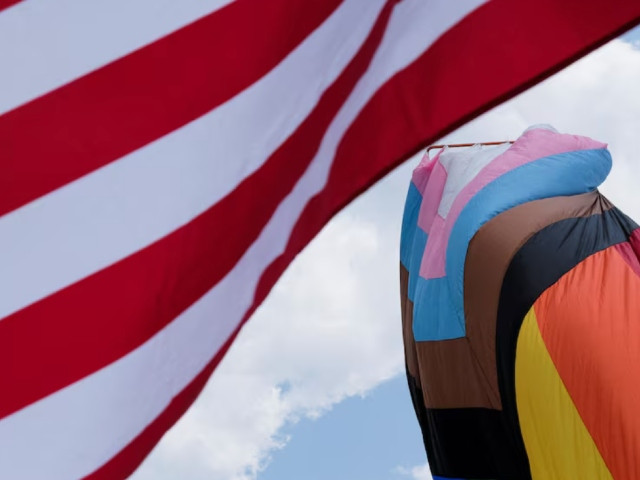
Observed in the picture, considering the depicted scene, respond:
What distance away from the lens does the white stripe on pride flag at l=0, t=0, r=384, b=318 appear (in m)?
1.89

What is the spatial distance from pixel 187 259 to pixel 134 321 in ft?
0.48

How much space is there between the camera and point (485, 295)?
24.7ft

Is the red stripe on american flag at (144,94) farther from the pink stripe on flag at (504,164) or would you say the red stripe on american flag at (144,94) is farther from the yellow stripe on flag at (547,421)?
the pink stripe on flag at (504,164)

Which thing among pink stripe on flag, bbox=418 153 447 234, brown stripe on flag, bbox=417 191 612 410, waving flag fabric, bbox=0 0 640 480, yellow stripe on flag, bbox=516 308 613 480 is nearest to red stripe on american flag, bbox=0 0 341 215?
waving flag fabric, bbox=0 0 640 480

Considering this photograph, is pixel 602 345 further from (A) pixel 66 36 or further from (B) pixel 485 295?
(A) pixel 66 36

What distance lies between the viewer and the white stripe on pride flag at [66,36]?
1871mm

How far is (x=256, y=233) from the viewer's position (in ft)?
6.83

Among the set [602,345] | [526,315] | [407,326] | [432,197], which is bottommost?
[602,345]

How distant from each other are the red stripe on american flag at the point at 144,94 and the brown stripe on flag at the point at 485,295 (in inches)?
220

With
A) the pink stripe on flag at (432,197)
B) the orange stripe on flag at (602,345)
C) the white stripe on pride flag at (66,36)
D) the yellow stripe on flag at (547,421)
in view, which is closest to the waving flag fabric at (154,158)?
the white stripe on pride flag at (66,36)

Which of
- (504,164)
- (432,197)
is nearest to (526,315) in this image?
(504,164)

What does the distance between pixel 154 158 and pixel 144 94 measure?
118 mm

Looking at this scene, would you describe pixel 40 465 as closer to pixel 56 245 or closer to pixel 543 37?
pixel 56 245

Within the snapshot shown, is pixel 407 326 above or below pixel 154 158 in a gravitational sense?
above
